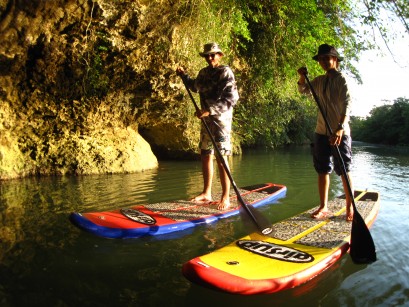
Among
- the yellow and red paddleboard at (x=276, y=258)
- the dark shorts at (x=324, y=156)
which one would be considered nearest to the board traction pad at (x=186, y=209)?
the yellow and red paddleboard at (x=276, y=258)

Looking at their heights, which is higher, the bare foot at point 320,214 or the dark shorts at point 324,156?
the dark shorts at point 324,156

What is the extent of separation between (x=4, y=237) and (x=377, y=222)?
14.3ft

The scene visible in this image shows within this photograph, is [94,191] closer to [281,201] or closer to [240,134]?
[281,201]

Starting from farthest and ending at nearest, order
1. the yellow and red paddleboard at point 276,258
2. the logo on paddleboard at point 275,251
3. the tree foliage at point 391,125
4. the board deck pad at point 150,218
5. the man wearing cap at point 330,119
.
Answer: the tree foliage at point 391,125 < the man wearing cap at point 330,119 < the board deck pad at point 150,218 < the logo on paddleboard at point 275,251 < the yellow and red paddleboard at point 276,258

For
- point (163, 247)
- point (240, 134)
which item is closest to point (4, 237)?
point (163, 247)

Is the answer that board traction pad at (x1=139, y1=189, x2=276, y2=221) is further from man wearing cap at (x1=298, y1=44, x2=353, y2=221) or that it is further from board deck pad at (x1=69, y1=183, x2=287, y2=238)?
man wearing cap at (x1=298, y1=44, x2=353, y2=221)

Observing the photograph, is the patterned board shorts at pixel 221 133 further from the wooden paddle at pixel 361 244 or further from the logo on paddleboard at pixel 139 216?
the wooden paddle at pixel 361 244

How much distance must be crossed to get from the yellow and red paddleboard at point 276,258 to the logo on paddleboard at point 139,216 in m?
1.21

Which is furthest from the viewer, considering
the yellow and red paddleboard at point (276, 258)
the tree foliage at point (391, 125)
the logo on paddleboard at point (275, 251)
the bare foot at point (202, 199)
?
the tree foliage at point (391, 125)

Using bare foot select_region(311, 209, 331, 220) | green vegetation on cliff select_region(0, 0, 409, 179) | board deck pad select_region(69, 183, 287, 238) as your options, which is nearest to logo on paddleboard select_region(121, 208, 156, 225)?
board deck pad select_region(69, 183, 287, 238)

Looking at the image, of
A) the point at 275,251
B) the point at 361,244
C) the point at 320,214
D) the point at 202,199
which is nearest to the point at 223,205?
the point at 202,199

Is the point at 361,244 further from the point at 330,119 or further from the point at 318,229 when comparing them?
the point at 330,119

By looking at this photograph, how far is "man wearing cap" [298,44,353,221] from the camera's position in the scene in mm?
3877

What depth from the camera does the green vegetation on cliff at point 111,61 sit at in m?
7.91
